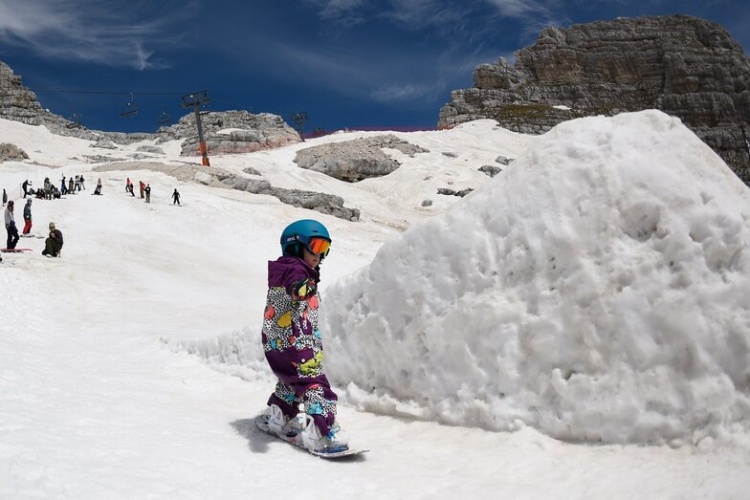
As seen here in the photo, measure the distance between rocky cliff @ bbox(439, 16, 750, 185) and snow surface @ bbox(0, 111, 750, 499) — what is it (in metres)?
116

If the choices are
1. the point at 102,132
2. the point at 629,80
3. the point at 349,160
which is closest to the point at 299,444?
the point at 349,160

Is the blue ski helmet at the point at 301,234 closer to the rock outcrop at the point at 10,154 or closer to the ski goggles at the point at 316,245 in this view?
the ski goggles at the point at 316,245

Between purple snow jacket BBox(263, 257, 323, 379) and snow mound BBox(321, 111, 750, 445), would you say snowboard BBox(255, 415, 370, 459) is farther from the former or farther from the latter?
snow mound BBox(321, 111, 750, 445)

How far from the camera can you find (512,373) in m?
4.42

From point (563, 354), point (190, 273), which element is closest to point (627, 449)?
point (563, 354)

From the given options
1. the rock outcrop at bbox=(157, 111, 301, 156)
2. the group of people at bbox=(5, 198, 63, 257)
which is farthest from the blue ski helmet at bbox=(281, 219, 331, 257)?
the rock outcrop at bbox=(157, 111, 301, 156)

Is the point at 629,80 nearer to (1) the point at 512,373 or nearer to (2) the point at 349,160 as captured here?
(2) the point at 349,160

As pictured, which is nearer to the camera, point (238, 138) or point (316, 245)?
point (316, 245)

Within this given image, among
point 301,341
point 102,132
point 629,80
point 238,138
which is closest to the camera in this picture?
point 301,341

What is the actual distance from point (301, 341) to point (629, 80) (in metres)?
166

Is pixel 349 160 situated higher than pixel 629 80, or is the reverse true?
pixel 629 80

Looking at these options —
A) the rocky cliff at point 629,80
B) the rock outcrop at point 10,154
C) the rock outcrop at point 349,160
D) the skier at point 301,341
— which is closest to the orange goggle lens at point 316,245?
the skier at point 301,341

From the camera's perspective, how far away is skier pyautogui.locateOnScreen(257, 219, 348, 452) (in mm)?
4383

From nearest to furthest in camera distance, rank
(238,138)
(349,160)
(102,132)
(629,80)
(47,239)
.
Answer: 1. (47,239)
2. (349,160)
3. (238,138)
4. (102,132)
5. (629,80)
